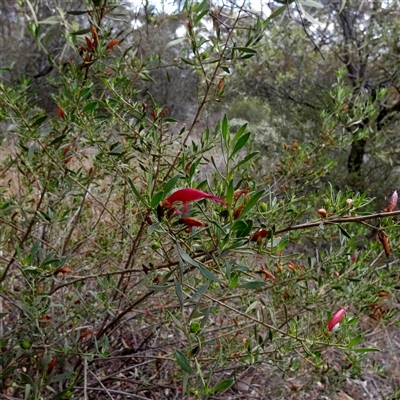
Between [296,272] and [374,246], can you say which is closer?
[296,272]

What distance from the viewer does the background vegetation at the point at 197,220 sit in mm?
866

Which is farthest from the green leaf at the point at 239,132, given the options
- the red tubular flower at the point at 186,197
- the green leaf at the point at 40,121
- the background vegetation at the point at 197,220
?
the green leaf at the point at 40,121

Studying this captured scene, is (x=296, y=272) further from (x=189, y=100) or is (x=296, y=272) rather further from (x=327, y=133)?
(x=189, y=100)

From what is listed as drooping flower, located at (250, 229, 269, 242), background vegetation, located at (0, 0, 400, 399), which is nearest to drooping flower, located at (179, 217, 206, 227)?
background vegetation, located at (0, 0, 400, 399)

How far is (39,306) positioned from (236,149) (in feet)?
2.53

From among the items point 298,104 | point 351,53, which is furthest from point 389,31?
point 298,104

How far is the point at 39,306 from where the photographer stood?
3.84 feet

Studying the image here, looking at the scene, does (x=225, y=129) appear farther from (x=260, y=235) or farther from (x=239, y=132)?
(x=260, y=235)

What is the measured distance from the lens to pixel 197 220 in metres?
0.72

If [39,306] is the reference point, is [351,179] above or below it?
below

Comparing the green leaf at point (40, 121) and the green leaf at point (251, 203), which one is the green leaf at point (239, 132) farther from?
the green leaf at point (40, 121)

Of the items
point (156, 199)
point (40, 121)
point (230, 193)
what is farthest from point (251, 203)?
point (40, 121)

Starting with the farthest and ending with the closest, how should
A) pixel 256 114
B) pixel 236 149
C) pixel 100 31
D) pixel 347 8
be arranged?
pixel 256 114, pixel 347 8, pixel 100 31, pixel 236 149

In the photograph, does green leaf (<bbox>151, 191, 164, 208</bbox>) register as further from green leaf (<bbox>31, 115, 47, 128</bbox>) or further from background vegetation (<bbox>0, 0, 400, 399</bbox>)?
green leaf (<bbox>31, 115, 47, 128</bbox>)
